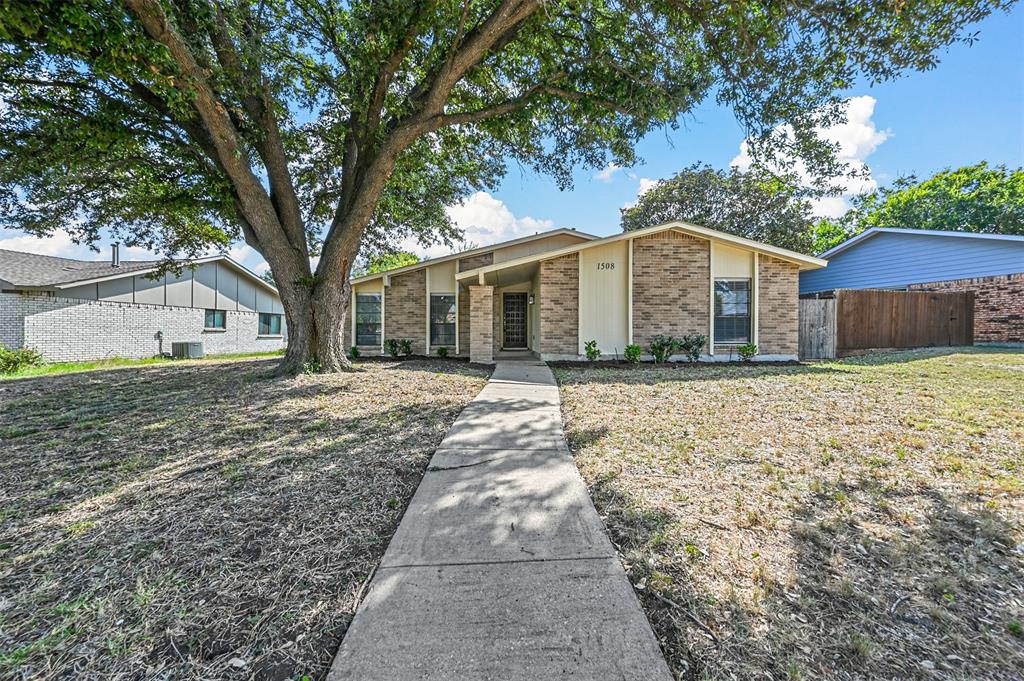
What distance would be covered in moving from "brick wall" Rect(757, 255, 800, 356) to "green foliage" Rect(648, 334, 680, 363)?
95.4 inches

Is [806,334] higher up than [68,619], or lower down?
higher up

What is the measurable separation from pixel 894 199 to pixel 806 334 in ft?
79.7

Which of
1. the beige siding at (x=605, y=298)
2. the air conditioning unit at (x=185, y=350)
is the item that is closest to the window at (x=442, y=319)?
the beige siding at (x=605, y=298)

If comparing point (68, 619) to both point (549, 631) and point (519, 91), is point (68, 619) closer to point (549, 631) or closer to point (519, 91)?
point (549, 631)

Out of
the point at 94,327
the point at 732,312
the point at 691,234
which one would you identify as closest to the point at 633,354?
the point at 732,312

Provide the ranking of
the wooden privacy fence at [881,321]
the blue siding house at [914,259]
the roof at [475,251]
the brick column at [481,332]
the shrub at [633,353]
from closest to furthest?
the shrub at [633,353]
the brick column at [481,332]
the wooden privacy fence at [881,321]
the roof at [475,251]
the blue siding house at [914,259]

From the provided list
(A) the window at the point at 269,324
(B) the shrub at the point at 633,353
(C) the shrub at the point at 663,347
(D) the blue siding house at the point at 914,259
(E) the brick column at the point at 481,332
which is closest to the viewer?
(B) the shrub at the point at 633,353

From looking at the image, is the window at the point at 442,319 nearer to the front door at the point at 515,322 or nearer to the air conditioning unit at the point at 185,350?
the front door at the point at 515,322

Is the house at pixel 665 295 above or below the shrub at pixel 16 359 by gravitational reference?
above

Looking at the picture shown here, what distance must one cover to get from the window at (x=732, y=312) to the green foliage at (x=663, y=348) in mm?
1303

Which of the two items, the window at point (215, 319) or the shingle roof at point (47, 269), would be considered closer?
the shingle roof at point (47, 269)

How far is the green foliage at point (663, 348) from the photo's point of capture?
10617mm

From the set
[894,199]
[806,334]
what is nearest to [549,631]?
[806,334]

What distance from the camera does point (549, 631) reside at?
1.58 m
